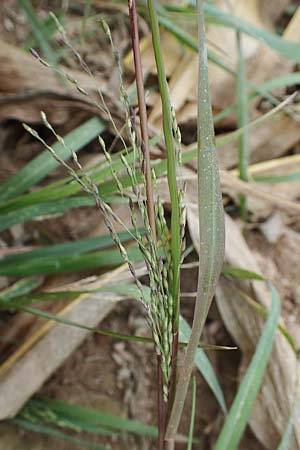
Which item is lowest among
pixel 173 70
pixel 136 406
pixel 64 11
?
pixel 136 406

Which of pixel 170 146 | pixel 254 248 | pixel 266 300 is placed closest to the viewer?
pixel 170 146

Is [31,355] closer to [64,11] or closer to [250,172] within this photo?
[250,172]

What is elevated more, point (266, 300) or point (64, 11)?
point (64, 11)

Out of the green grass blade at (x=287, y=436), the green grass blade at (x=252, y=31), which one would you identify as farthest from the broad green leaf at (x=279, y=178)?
the green grass blade at (x=287, y=436)

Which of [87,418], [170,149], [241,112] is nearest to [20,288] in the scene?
[87,418]

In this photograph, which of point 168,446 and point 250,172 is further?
point 250,172

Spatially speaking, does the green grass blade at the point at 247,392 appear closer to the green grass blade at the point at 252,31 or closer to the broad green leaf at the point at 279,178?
the broad green leaf at the point at 279,178

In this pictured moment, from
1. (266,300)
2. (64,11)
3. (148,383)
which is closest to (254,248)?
(266,300)

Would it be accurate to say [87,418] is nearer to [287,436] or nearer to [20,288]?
[20,288]
